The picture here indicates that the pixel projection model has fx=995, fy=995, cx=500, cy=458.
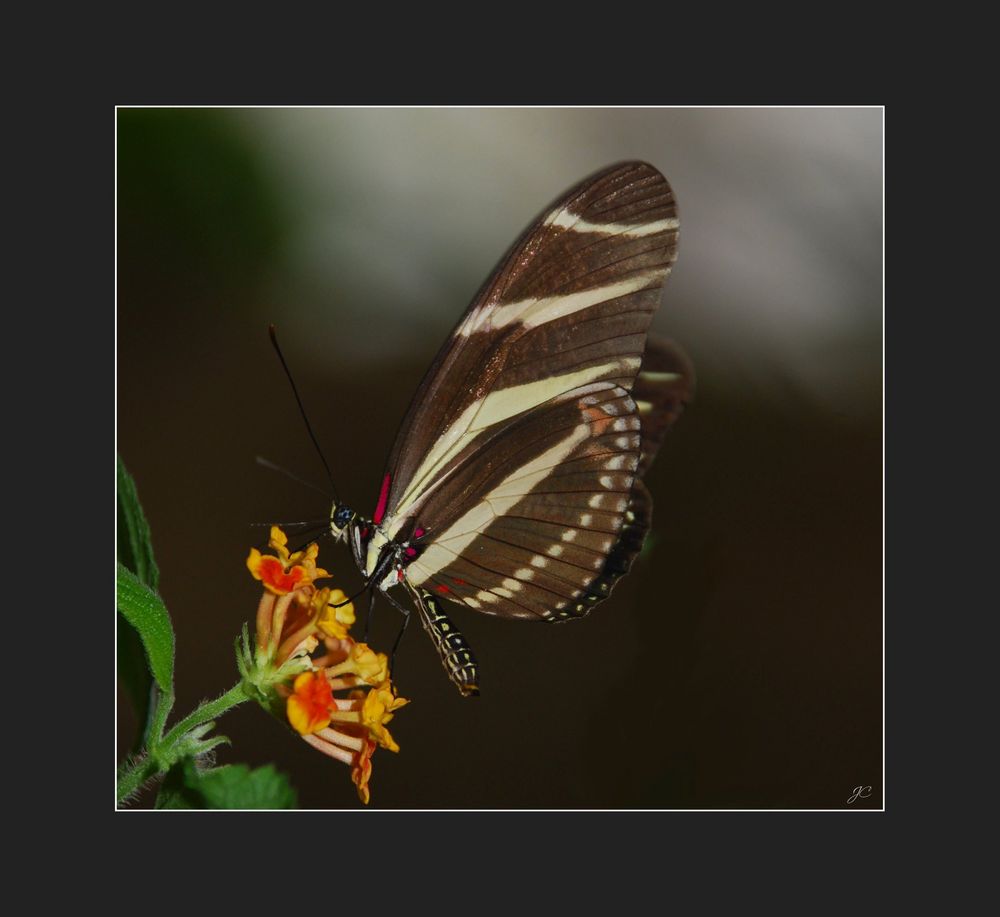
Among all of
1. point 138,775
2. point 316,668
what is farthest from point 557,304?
point 138,775

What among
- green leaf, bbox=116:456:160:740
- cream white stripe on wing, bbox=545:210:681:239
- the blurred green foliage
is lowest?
green leaf, bbox=116:456:160:740

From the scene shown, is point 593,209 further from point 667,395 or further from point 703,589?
point 703,589

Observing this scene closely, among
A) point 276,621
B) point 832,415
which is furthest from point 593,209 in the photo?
point 832,415

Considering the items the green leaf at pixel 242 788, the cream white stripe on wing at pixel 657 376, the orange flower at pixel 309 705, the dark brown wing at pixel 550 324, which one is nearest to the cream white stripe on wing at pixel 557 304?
the dark brown wing at pixel 550 324

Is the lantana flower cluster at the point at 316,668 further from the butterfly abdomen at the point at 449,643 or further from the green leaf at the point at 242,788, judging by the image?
the butterfly abdomen at the point at 449,643

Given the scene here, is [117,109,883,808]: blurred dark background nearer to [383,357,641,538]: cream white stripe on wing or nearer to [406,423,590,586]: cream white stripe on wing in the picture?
[406,423,590,586]: cream white stripe on wing

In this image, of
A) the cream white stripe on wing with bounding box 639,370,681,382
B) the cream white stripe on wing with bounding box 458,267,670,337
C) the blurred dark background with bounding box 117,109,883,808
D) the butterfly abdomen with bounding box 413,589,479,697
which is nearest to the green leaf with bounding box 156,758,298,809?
the butterfly abdomen with bounding box 413,589,479,697
